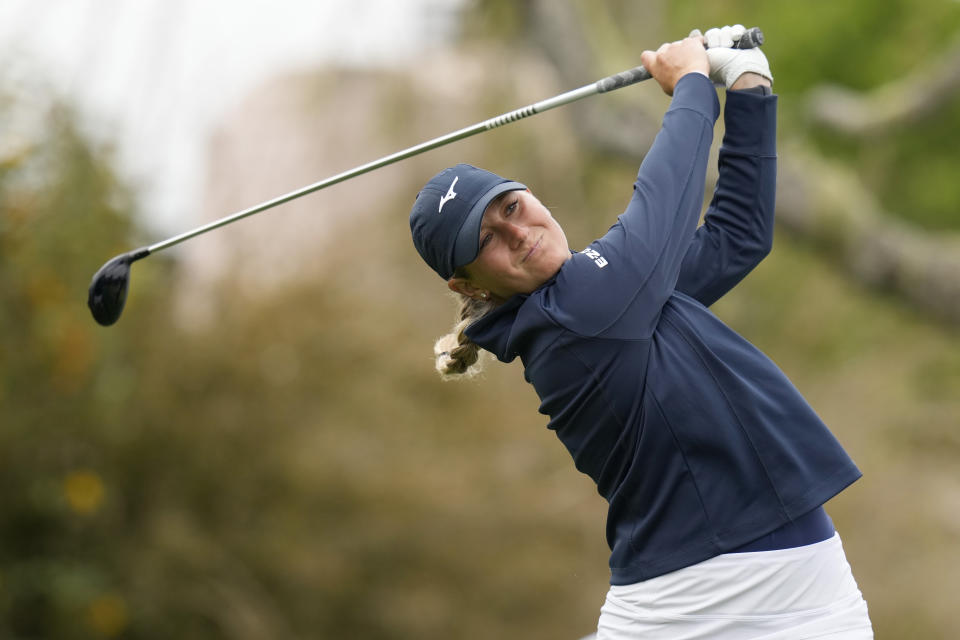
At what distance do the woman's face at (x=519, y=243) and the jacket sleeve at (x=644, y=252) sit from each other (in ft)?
0.18

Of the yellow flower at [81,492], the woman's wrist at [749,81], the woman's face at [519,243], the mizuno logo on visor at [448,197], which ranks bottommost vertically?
the woman's face at [519,243]

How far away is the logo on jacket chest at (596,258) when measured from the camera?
5.79 feet

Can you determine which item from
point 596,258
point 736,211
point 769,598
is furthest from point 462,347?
point 769,598

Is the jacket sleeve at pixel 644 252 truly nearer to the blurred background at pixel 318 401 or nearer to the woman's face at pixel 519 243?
the woman's face at pixel 519 243

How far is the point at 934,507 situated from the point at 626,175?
324cm

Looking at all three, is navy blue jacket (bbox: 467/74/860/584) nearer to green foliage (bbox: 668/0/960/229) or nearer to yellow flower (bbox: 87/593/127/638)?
yellow flower (bbox: 87/593/127/638)

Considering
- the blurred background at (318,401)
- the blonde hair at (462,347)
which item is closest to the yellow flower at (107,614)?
the blurred background at (318,401)

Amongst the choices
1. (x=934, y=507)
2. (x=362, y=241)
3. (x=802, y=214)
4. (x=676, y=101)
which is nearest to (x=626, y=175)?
(x=362, y=241)

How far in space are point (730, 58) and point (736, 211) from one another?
0.28m

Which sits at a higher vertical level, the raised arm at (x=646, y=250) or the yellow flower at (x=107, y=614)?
the yellow flower at (x=107, y=614)

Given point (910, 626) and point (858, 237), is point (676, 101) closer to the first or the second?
point (858, 237)

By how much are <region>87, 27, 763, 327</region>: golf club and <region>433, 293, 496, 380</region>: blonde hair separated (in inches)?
11.6

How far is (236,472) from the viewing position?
5941 mm

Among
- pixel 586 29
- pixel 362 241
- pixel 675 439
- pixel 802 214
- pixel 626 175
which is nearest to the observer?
pixel 675 439
